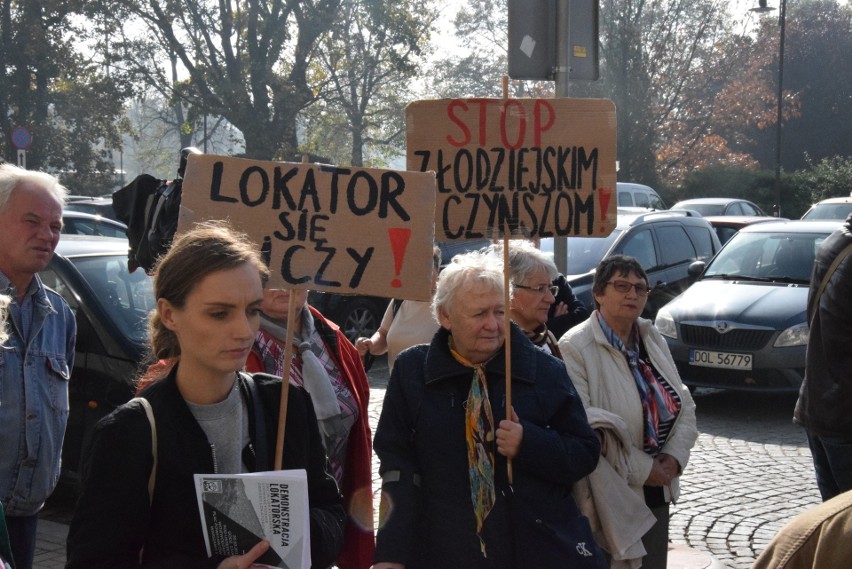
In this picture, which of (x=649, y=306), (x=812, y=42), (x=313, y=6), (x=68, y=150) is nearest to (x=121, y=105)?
(x=68, y=150)

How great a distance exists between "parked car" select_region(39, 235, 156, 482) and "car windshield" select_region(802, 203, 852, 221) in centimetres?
1547

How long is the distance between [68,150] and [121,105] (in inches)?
113

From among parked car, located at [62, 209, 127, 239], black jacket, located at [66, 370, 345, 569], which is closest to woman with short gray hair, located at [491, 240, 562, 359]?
black jacket, located at [66, 370, 345, 569]

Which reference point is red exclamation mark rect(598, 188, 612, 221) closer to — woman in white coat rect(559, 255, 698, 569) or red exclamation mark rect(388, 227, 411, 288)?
woman in white coat rect(559, 255, 698, 569)

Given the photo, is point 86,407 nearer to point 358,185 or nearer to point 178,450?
point 358,185

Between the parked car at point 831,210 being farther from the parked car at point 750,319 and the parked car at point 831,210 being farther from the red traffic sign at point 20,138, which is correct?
the red traffic sign at point 20,138

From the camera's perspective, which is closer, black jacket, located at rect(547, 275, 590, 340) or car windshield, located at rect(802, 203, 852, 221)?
black jacket, located at rect(547, 275, 590, 340)

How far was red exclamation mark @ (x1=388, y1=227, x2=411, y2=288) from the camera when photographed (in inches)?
134

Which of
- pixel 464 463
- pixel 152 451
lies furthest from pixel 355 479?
pixel 152 451

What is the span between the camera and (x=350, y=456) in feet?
12.8

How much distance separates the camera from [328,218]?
338 cm

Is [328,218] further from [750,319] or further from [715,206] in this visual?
[715,206]

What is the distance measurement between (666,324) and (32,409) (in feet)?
24.5

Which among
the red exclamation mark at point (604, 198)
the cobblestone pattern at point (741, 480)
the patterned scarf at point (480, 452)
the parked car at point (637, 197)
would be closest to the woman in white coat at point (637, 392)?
the red exclamation mark at point (604, 198)
